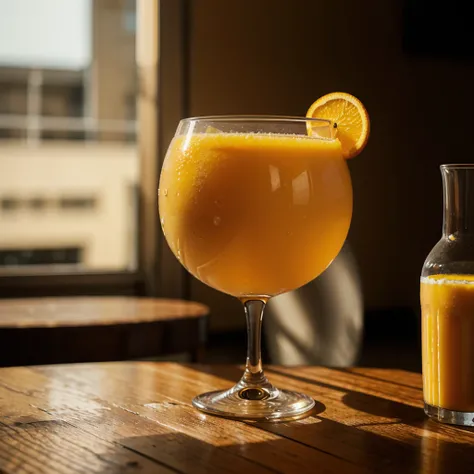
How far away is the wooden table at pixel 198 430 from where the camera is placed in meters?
0.54

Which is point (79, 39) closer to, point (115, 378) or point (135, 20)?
point (135, 20)

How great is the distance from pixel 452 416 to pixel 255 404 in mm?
156

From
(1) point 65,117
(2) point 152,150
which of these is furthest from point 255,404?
(1) point 65,117

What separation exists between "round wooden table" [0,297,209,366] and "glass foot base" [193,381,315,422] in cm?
99

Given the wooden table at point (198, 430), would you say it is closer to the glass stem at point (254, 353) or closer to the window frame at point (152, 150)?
the glass stem at point (254, 353)

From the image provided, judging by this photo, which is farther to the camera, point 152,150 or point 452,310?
point 152,150

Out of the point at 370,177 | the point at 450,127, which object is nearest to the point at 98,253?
the point at 370,177

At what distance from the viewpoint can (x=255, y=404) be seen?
0.69m

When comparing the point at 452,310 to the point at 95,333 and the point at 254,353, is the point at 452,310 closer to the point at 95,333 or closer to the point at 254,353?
the point at 254,353

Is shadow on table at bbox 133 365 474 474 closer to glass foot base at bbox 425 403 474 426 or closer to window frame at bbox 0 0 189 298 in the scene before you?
glass foot base at bbox 425 403 474 426

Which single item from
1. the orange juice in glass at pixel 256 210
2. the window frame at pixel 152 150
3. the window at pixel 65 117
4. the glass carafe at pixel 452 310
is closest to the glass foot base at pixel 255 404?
the orange juice in glass at pixel 256 210

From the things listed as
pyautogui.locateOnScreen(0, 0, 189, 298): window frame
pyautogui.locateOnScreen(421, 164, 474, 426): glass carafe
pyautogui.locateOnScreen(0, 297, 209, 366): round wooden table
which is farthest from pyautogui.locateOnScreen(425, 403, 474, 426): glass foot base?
pyautogui.locateOnScreen(0, 0, 189, 298): window frame

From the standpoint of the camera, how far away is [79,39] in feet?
12.2

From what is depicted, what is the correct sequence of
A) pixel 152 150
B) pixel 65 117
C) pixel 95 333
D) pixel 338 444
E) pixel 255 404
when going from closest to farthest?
pixel 338 444
pixel 255 404
pixel 95 333
pixel 152 150
pixel 65 117
